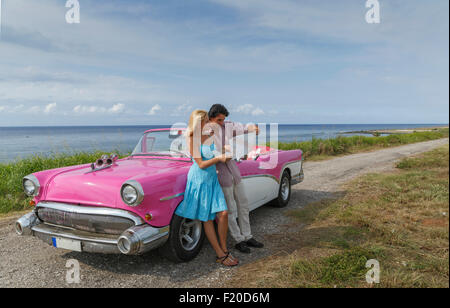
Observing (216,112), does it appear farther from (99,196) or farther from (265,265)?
(265,265)

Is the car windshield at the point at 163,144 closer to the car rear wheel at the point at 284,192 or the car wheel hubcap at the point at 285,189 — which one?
the car rear wheel at the point at 284,192

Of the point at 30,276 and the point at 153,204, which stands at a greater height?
the point at 153,204

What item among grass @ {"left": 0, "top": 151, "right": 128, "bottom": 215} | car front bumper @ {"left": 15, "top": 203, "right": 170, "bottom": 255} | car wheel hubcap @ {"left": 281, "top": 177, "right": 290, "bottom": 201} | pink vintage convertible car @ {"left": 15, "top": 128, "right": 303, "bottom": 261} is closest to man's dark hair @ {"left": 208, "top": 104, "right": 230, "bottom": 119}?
pink vintage convertible car @ {"left": 15, "top": 128, "right": 303, "bottom": 261}

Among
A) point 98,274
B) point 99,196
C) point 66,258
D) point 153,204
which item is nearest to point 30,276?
point 66,258

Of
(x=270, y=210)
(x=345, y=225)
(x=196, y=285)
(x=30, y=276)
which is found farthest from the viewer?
(x=270, y=210)

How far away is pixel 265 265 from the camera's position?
11.3 ft

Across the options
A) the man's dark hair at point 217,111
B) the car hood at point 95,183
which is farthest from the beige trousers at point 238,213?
the man's dark hair at point 217,111

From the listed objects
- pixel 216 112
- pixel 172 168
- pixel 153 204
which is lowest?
pixel 153 204

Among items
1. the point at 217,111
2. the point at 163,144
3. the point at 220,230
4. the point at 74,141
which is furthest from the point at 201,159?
the point at 74,141

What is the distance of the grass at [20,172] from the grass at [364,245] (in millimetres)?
4985

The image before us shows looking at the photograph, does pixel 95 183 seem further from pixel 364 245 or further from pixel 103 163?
pixel 364 245

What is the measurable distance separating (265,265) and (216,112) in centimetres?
180

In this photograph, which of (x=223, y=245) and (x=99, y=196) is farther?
(x=223, y=245)

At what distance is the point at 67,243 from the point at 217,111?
2.11 m
